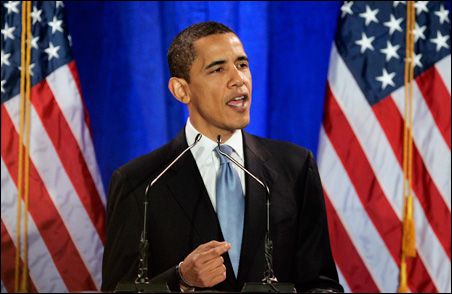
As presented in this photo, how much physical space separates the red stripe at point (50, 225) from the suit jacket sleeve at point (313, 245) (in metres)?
1.20

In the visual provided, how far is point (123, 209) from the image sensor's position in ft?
6.44

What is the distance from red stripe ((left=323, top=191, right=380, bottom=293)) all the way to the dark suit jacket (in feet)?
2.90

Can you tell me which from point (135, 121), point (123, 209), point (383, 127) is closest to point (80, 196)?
point (135, 121)

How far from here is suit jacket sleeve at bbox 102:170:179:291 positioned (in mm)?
1920

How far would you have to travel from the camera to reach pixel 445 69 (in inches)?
113

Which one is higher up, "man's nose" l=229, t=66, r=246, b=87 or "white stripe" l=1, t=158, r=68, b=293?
"man's nose" l=229, t=66, r=246, b=87

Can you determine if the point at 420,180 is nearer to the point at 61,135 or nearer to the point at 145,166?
the point at 145,166

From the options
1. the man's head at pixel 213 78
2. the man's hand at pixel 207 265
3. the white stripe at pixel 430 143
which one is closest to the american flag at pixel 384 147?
the white stripe at pixel 430 143

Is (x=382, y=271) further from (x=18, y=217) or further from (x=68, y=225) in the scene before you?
(x=18, y=217)

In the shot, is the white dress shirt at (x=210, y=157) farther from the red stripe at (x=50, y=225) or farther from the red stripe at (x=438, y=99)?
the red stripe at (x=438, y=99)

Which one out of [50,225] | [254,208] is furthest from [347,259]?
[50,225]

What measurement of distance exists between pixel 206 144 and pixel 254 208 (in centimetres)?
22

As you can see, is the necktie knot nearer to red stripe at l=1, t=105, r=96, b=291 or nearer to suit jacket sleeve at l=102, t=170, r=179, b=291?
suit jacket sleeve at l=102, t=170, r=179, b=291

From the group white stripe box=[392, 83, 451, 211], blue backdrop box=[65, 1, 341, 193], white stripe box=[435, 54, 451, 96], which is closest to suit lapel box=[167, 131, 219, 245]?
blue backdrop box=[65, 1, 341, 193]
